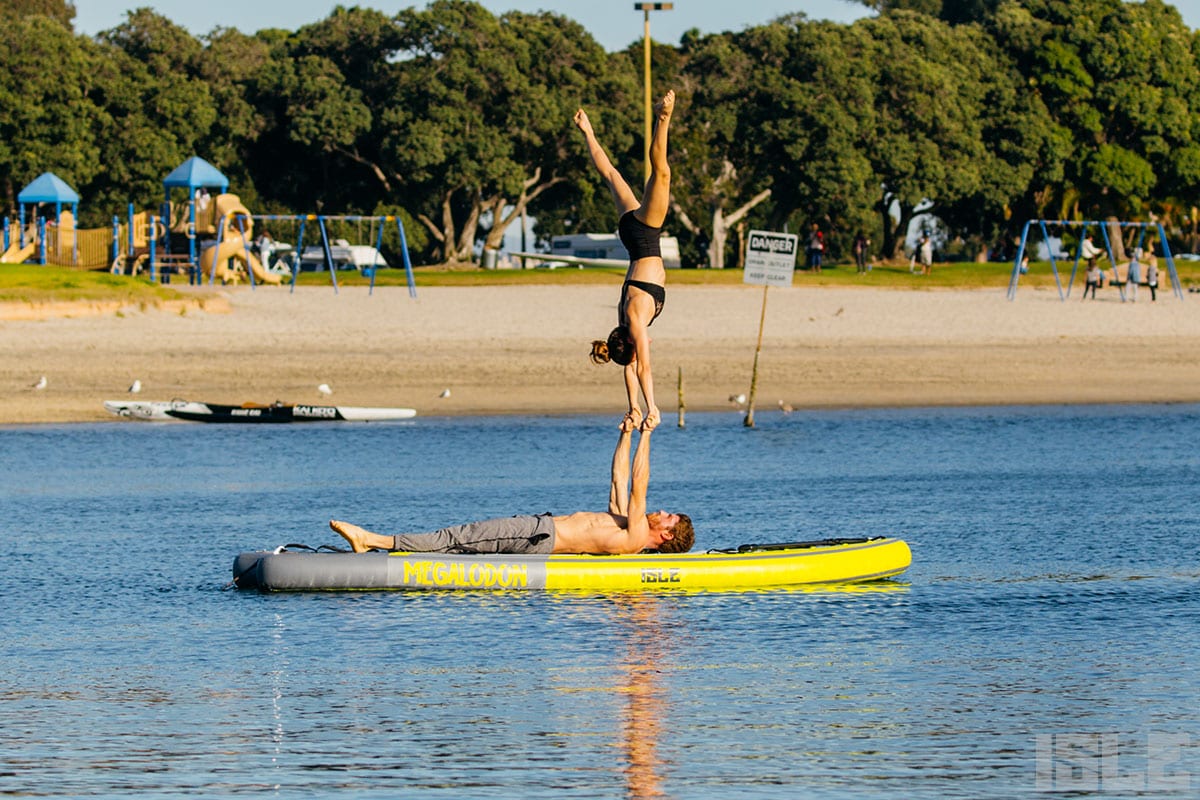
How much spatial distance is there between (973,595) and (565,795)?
6162mm

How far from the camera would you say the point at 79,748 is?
953 cm

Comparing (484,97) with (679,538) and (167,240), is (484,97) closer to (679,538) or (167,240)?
(167,240)

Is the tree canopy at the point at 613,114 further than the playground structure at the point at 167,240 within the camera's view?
Yes

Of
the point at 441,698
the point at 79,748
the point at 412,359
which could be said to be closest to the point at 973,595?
the point at 441,698

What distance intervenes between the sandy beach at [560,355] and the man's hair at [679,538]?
14097 mm

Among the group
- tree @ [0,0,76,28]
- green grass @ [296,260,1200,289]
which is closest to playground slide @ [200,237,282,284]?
green grass @ [296,260,1200,289]

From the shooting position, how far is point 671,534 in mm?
13562

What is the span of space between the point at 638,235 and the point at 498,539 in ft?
8.28

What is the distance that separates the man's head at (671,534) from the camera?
533 inches

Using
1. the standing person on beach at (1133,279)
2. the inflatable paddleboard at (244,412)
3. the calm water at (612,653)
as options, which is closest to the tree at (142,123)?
the standing person on beach at (1133,279)

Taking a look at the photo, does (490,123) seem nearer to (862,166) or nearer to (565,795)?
(862,166)

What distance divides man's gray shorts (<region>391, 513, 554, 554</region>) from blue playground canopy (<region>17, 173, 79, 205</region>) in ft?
136

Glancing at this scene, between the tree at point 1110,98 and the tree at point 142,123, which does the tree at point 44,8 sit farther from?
the tree at point 1110,98

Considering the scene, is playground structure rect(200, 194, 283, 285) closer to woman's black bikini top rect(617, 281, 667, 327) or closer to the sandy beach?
the sandy beach
